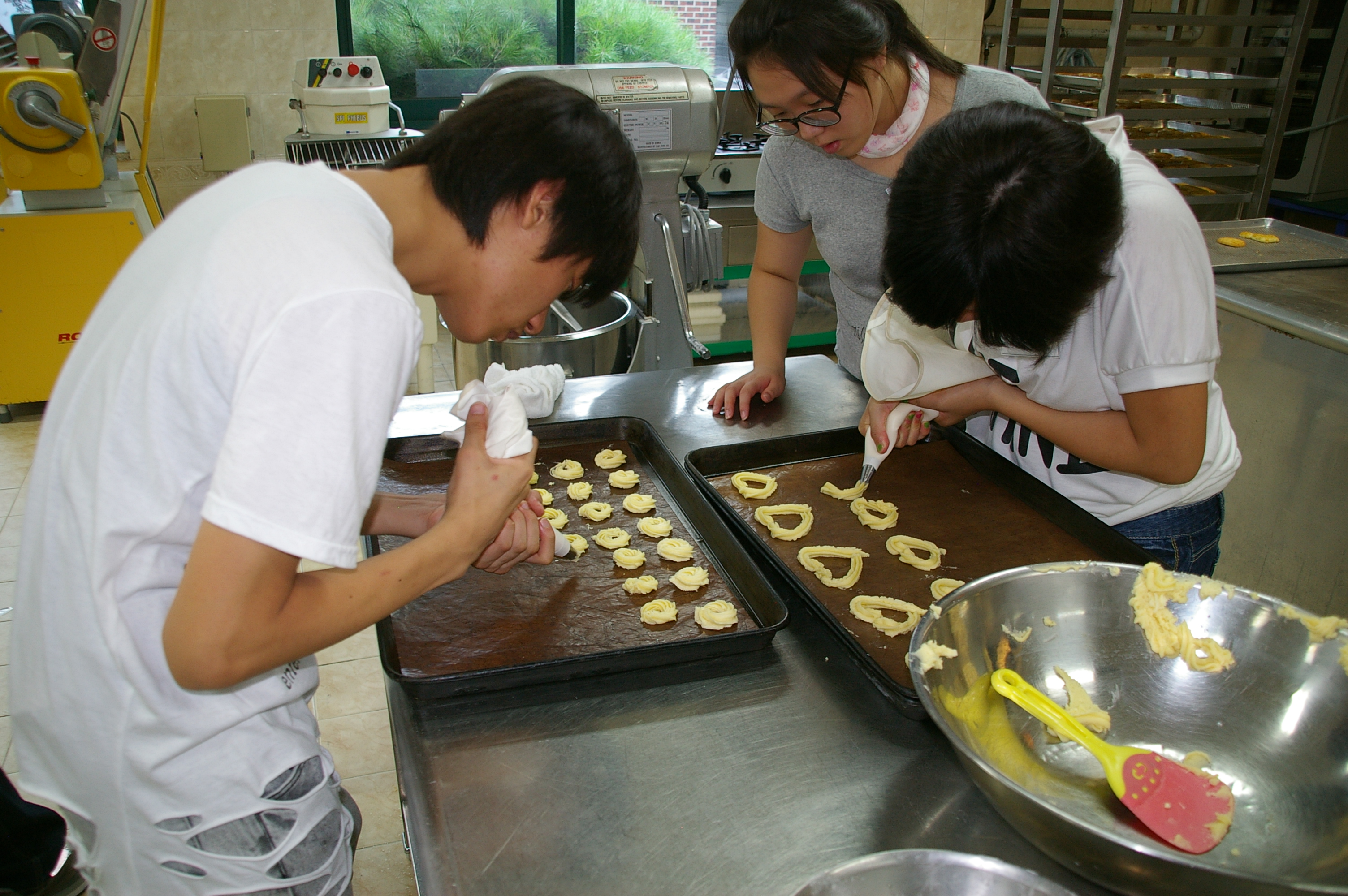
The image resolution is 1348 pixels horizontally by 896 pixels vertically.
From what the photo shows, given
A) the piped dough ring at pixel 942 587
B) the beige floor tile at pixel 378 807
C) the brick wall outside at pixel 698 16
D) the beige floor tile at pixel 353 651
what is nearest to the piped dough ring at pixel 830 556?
the piped dough ring at pixel 942 587


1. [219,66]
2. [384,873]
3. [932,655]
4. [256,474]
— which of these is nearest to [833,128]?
[932,655]

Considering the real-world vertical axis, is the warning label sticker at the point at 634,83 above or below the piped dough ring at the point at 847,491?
above

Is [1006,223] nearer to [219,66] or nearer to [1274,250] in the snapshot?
[1274,250]

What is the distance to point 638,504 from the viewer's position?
1646mm

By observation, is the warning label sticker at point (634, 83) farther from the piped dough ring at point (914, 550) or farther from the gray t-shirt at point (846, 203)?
the piped dough ring at point (914, 550)

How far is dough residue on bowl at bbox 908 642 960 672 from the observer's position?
954 mm

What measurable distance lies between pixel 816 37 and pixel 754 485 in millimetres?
804

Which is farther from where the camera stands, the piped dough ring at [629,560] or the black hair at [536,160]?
the piped dough ring at [629,560]

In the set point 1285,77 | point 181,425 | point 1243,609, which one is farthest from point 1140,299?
point 1285,77

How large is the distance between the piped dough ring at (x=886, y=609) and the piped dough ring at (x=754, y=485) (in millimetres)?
352

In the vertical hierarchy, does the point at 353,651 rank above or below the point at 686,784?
below

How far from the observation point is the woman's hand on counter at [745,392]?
6.39ft

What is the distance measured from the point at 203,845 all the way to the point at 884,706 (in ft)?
2.58

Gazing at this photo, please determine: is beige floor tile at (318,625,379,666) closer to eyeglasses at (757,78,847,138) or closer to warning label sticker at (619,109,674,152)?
warning label sticker at (619,109,674,152)
